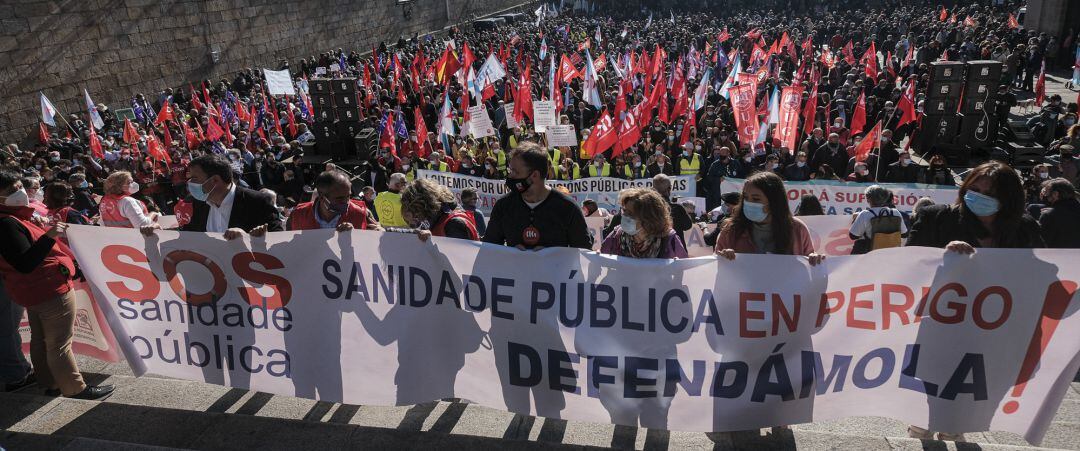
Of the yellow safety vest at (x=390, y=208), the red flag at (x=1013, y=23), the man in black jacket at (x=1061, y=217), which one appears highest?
the red flag at (x=1013, y=23)

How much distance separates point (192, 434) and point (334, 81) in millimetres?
12619

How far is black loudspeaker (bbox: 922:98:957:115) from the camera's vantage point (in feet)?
44.1

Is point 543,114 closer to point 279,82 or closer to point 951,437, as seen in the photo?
point 279,82

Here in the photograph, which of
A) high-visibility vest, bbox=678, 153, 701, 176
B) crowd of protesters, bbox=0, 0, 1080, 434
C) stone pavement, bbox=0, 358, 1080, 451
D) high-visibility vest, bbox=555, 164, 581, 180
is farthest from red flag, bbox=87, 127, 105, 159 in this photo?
high-visibility vest, bbox=678, 153, 701, 176

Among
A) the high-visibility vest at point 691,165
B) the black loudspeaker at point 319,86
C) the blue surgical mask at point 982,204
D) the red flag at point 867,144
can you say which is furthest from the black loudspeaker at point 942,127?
the black loudspeaker at point 319,86

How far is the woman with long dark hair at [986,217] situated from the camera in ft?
11.0

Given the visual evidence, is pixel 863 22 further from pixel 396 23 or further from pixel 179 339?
pixel 179 339

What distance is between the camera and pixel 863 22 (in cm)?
3097

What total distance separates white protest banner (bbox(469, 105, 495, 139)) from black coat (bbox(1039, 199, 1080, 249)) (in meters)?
8.61

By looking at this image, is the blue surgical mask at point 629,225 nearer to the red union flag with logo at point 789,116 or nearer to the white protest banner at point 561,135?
the white protest banner at point 561,135

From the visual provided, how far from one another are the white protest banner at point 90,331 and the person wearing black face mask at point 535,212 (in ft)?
8.51

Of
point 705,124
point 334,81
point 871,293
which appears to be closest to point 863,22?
point 705,124

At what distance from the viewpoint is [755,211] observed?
3543 millimetres

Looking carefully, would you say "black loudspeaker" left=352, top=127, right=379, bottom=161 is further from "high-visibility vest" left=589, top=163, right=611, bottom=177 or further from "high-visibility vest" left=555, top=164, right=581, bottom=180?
"high-visibility vest" left=589, top=163, right=611, bottom=177
